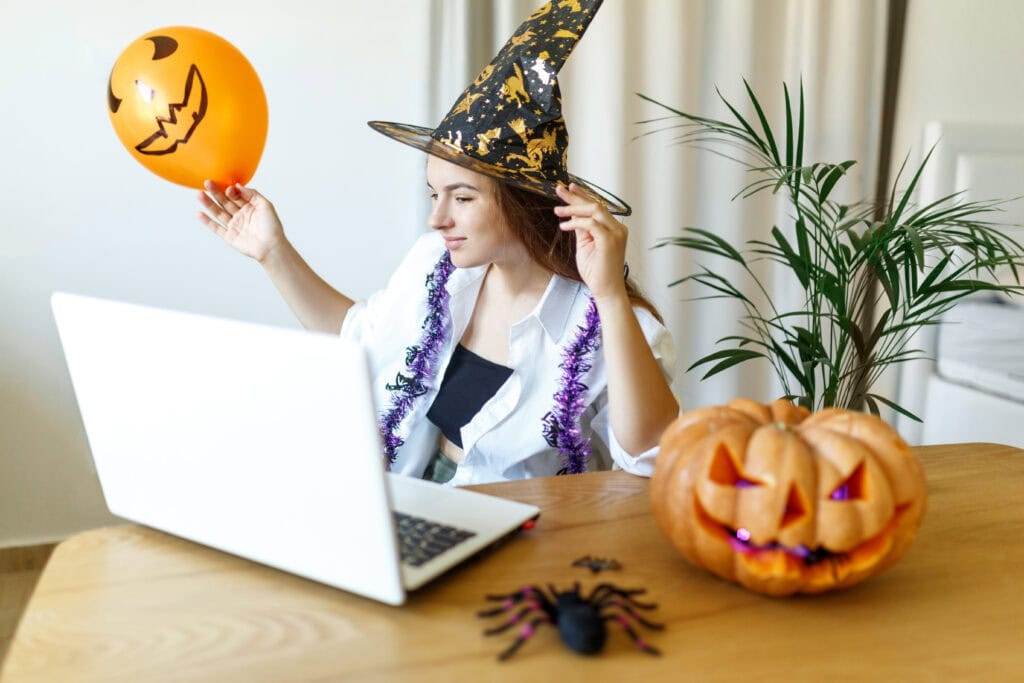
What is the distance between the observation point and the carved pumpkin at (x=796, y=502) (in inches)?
27.9

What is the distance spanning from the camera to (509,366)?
1450 millimetres

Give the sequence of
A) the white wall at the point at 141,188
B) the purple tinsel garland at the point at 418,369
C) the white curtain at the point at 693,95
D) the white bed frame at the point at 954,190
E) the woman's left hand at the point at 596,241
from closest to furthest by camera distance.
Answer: the woman's left hand at the point at 596,241 < the purple tinsel garland at the point at 418,369 < the white wall at the point at 141,188 < the white curtain at the point at 693,95 < the white bed frame at the point at 954,190

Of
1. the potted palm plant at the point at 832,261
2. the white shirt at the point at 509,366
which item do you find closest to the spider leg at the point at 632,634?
the white shirt at the point at 509,366

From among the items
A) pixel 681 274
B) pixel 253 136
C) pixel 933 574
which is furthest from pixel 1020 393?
pixel 253 136

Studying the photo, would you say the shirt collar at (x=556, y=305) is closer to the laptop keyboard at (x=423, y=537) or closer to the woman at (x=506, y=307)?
the woman at (x=506, y=307)

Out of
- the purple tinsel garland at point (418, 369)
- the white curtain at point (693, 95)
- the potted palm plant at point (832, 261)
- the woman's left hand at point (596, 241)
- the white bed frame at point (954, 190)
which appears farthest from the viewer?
the white bed frame at point (954, 190)

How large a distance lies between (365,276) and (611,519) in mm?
1522

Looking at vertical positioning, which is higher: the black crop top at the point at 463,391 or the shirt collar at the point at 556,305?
the shirt collar at the point at 556,305

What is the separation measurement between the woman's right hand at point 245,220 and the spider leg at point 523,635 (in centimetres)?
93

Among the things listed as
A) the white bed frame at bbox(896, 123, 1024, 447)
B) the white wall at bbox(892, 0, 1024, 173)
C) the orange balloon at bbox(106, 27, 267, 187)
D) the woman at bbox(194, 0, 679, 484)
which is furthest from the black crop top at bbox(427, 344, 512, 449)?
the white wall at bbox(892, 0, 1024, 173)

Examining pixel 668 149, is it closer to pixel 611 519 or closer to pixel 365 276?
pixel 365 276

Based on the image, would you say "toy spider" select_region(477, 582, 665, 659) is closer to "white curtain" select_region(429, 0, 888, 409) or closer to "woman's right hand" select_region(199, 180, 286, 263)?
"woman's right hand" select_region(199, 180, 286, 263)

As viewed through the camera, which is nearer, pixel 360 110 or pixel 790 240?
pixel 360 110

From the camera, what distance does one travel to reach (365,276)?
2.33 m
